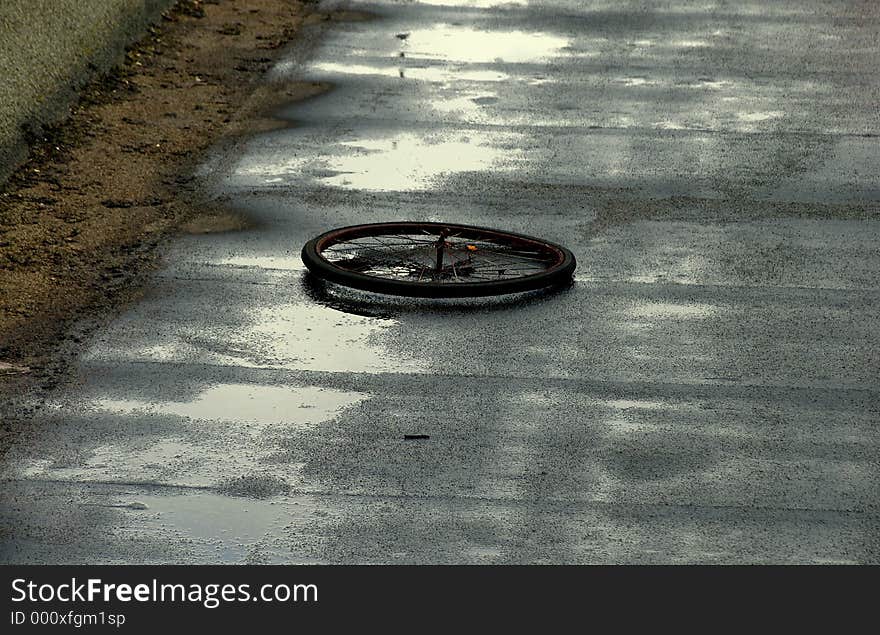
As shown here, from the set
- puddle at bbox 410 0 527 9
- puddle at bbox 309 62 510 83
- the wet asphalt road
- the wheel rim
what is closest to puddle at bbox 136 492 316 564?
the wet asphalt road

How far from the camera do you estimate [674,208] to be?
32.9 ft

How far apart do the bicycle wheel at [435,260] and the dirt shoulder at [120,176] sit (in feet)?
3.27

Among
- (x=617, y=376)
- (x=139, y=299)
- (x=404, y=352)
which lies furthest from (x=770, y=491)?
(x=139, y=299)

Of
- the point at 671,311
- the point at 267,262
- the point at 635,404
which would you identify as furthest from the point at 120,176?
the point at 635,404

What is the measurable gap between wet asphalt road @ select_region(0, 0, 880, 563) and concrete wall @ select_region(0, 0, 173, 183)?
138 cm

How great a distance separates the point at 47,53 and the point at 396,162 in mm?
2775

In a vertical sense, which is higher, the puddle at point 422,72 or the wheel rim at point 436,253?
the puddle at point 422,72

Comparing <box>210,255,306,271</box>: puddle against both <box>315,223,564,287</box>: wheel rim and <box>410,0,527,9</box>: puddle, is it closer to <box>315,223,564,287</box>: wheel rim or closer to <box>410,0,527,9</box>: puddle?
<box>315,223,564,287</box>: wheel rim

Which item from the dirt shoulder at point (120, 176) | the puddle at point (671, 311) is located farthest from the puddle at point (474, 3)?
the puddle at point (671, 311)

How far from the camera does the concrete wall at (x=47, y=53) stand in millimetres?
10500

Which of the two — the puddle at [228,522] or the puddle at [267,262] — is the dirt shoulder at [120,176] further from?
the puddle at [228,522]

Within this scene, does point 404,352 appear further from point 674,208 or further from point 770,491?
point 674,208

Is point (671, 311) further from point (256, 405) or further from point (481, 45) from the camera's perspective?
point (481, 45)

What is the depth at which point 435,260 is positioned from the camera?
8906 millimetres
